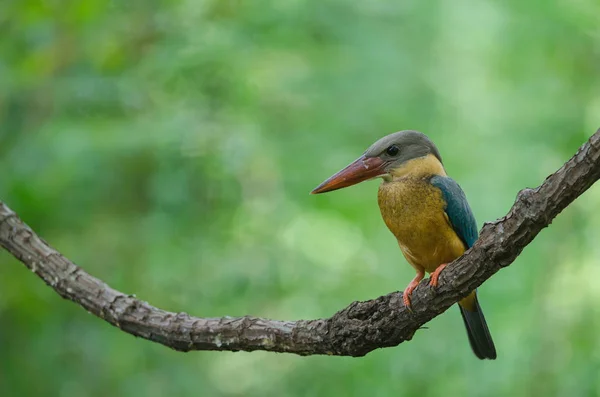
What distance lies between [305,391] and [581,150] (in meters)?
3.79

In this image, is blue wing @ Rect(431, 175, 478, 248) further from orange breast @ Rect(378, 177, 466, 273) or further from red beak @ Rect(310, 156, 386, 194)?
red beak @ Rect(310, 156, 386, 194)

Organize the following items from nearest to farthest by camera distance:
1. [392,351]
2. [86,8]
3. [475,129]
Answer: [86,8] < [392,351] < [475,129]

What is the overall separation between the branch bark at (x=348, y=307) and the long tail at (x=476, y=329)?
772 mm

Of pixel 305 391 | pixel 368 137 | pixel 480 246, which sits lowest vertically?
pixel 305 391

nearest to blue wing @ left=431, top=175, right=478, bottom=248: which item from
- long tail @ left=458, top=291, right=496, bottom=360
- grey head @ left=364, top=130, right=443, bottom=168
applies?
grey head @ left=364, top=130, right=443, bottom=168

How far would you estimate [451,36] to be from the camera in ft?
19.4

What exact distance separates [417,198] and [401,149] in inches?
8.1

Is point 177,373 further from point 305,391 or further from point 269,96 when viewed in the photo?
point 269,96

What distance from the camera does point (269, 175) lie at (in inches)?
191

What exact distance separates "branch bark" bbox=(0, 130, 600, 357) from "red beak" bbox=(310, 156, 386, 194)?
532 millimetres

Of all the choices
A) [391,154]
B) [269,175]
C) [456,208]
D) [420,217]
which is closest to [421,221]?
[420,217]

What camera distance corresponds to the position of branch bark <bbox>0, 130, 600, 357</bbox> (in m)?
1.79

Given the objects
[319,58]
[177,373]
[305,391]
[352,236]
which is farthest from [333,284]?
[319,58]

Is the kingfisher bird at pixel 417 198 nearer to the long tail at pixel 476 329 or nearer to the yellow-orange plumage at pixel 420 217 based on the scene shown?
the yellow-orange plumage at pixel 420 217
